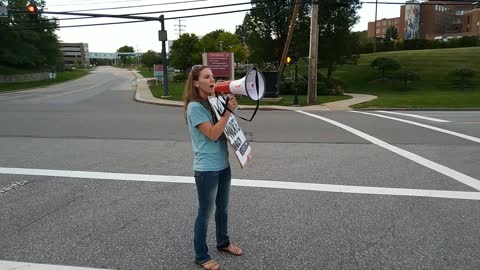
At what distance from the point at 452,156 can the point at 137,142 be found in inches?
265

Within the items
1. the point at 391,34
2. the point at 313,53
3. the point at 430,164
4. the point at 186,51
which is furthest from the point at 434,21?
the point at 430,164

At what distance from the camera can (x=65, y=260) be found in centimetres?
345

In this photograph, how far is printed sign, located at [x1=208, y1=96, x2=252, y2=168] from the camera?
2967mm

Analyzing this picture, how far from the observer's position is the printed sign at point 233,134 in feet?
9.73

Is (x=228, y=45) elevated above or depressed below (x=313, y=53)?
above

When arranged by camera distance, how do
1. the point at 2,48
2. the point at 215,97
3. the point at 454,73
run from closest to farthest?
the point at 215,97
the point at 454,73
the point at 2,48

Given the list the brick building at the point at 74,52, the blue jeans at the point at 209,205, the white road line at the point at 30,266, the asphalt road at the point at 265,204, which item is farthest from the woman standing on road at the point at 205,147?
the brick building at the point at 74,52

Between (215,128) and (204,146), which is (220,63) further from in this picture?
(215,128)

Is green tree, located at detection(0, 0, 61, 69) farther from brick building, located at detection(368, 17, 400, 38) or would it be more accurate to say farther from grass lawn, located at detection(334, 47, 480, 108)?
brick building, located at detection(368, 17, 400, 38)

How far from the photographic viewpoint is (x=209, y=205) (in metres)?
3.15

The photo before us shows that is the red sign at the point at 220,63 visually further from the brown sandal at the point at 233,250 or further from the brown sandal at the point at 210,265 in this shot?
the brown sandal at the point at 210,265

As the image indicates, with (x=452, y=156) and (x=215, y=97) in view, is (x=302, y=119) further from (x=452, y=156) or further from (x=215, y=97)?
(x=215, y=97)

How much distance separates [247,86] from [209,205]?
1.08 m

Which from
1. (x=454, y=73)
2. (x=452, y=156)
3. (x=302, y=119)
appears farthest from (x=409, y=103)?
(x=454, y=73)
